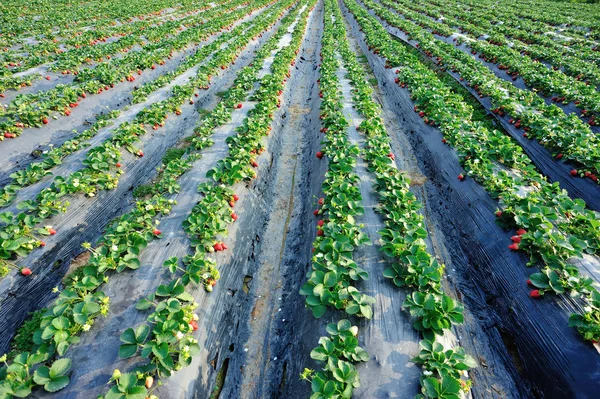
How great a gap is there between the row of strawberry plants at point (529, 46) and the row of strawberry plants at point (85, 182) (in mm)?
16150

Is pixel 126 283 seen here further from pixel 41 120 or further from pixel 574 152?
pixel 574 152

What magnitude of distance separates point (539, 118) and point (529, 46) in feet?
40.5

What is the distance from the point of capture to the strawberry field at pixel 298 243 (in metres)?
3.24

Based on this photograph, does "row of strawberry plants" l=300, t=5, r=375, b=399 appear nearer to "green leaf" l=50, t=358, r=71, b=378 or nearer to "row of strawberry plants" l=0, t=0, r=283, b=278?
"green leaf" l=50, t=358, r=71, b=378

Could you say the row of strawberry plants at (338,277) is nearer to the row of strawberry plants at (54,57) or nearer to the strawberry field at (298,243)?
the strawberry field at (298,243)

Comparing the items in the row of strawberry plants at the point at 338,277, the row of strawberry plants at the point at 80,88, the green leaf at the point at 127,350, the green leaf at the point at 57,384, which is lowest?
the green leaf at the point at 57,384

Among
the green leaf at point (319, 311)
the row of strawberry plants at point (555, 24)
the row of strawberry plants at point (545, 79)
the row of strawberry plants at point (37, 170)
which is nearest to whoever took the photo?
the green leaf at point (319, 311)

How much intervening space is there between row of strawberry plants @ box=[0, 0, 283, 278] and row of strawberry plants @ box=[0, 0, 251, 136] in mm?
2661

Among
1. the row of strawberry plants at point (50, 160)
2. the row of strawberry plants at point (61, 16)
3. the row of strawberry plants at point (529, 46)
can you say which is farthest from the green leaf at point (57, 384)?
the row of strawberry plants at point (61, 16)

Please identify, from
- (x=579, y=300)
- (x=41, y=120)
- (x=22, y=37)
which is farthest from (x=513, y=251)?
(x=22, y=37)

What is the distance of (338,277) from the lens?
3859mm

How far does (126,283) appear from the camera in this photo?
402 cm

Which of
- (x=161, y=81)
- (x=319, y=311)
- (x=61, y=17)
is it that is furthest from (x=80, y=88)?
(x=61, y=17)

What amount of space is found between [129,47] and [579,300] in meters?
19.9
